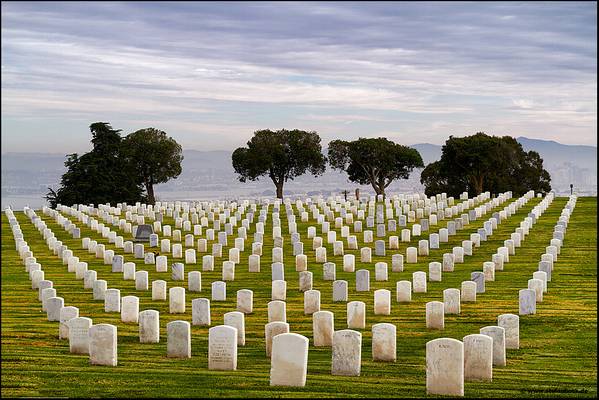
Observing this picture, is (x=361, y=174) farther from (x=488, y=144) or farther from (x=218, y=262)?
(x=218, y=262)

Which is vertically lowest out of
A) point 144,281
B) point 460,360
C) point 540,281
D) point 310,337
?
point 310,337

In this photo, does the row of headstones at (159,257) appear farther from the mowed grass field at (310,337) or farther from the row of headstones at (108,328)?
the row of headstones at (108,328)

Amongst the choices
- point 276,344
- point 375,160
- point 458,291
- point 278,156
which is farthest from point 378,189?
point 276,344

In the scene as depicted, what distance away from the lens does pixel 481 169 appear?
9025cm

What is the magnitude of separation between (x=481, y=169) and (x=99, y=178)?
34.3 metres

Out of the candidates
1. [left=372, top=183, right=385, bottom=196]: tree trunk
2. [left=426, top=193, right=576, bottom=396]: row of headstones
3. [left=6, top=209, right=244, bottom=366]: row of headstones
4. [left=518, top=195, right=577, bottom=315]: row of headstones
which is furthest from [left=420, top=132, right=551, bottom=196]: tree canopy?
[left=426, top=193, right=576, bottom=396]: row of headstones

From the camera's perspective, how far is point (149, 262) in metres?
39.9

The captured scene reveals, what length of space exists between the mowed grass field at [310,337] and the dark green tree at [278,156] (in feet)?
161

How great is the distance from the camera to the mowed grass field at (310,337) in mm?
17234

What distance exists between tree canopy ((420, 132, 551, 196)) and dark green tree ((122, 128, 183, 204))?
2400 cm

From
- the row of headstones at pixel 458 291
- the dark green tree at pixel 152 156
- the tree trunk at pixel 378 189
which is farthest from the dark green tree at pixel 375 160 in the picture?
the row of headstones at pixel 458 291

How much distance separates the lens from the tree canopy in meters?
89.7

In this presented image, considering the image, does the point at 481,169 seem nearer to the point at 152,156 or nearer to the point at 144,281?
the point at 152,156

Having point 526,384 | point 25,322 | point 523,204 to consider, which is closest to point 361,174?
point 523,204
